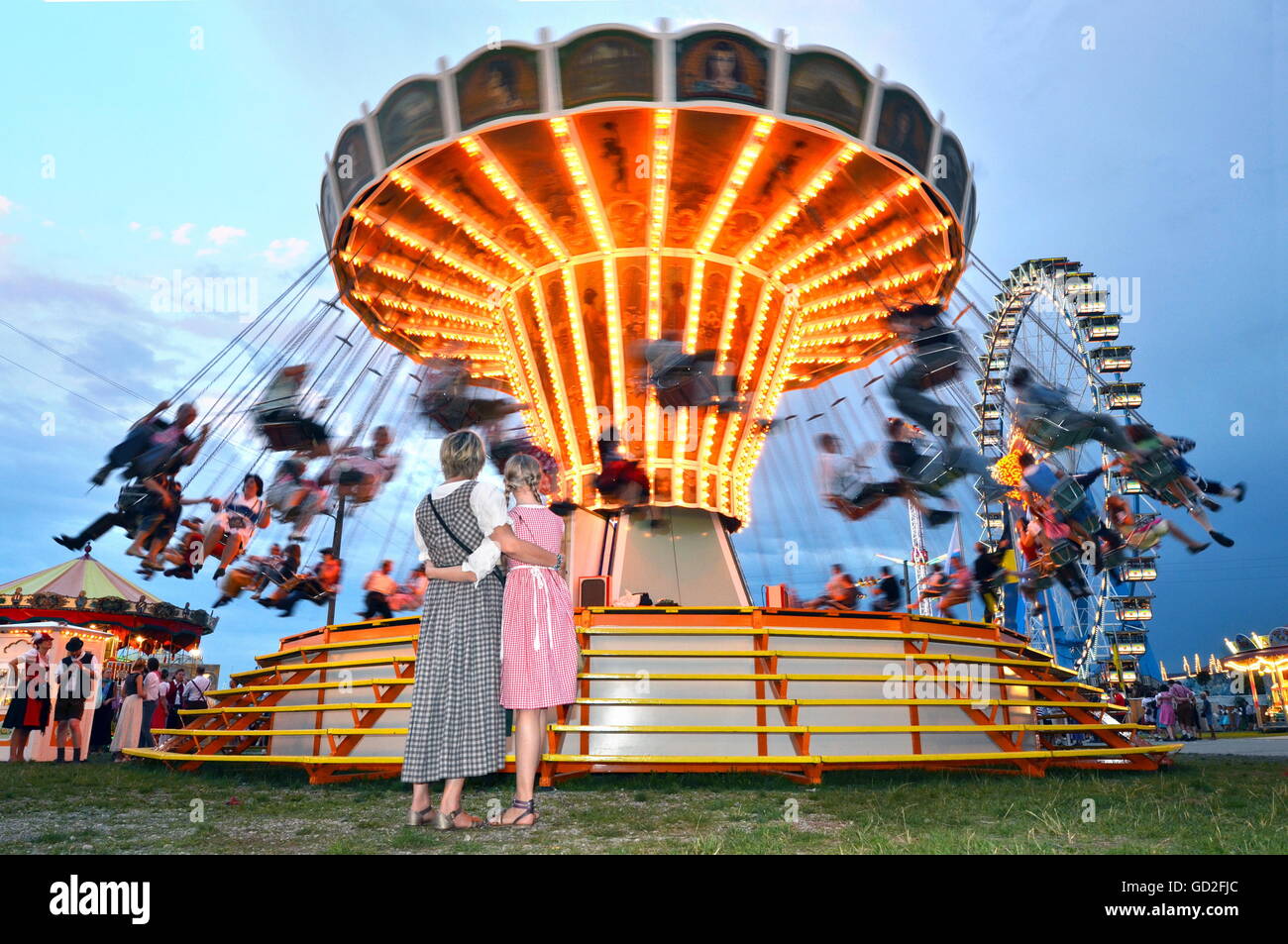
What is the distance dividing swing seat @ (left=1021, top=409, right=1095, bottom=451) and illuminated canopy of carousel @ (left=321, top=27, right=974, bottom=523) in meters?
2.39

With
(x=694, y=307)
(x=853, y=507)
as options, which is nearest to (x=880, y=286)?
(x=694, y=307)

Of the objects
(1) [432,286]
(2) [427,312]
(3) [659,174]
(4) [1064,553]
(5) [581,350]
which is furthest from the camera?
(4) [1064,553]

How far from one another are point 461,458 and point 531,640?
3.11 ft

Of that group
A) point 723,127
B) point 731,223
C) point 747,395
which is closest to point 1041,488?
point 747,395

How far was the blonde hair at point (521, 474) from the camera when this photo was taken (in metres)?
4.21

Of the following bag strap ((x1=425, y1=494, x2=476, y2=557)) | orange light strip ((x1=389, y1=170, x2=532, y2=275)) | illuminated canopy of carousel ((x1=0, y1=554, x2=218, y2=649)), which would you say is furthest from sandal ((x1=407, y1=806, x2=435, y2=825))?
illuminated canopy of carousel ((x1=0, y1=554, x2=218, y2=649))

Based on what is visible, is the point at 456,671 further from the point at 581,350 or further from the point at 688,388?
the point at 581,350

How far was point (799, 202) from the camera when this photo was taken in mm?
10414

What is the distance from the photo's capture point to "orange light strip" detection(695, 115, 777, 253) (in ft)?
29.4

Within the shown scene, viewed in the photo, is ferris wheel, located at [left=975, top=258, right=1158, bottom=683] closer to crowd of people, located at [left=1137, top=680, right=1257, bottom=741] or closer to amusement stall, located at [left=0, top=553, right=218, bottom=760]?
crowd of people, located at [left=1137, top=680, right=1257, bottom=741]

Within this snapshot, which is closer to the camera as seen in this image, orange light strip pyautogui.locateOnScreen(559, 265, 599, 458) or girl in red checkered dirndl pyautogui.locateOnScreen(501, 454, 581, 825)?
girl in red checkered dirndl pyautogui.locateOnScreen(501, 454, 581, 825)

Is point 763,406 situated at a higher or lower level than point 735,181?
lower

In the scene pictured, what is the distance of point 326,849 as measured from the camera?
3381mm

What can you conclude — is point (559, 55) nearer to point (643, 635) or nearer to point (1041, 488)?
point (643, 635)
